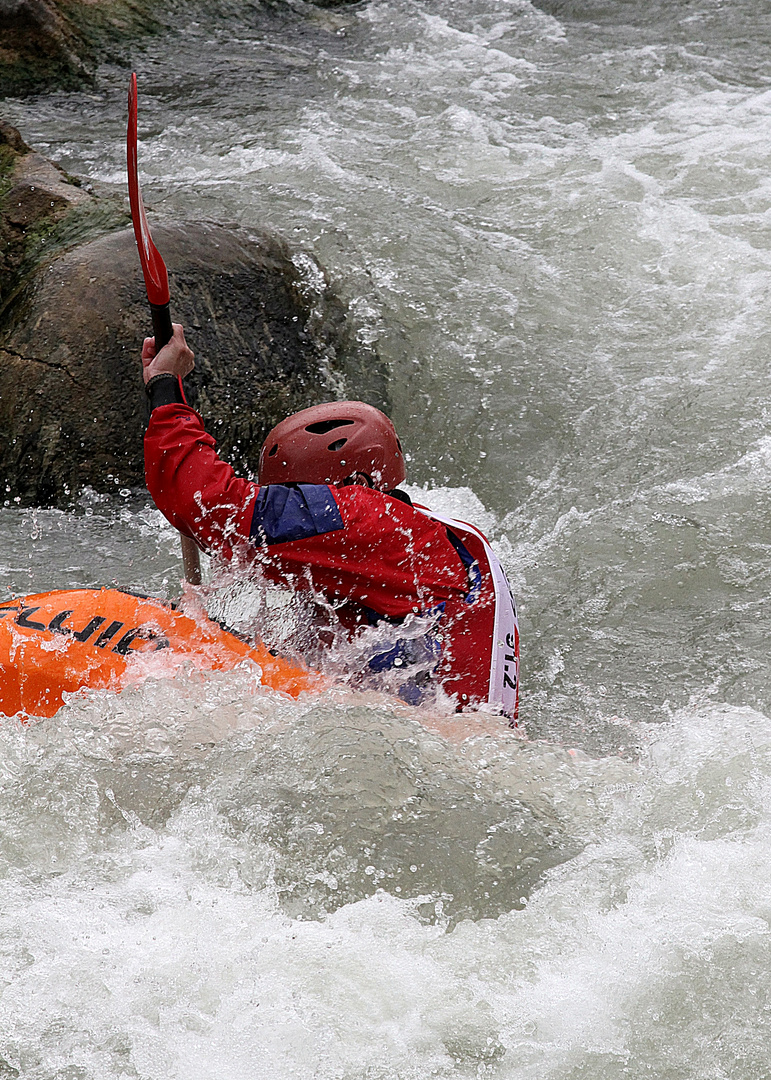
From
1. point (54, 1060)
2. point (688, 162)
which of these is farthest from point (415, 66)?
point (54, 1060)

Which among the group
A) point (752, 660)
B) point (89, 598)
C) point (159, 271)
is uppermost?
point (159, 271)

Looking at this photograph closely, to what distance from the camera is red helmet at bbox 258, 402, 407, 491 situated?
3494mm

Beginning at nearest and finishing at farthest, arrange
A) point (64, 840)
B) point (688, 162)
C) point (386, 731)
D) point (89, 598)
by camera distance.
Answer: point (64, 840) < point (386, 731) < point (89, 598) < point (688, 162)

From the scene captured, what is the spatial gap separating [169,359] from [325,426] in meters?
0.57

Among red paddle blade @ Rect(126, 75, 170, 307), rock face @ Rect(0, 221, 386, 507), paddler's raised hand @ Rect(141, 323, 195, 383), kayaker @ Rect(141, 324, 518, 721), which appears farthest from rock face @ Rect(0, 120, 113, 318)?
kayaker @ Rect(141, 324, 518, 721)

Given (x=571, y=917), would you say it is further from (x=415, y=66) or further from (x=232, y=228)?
(x=415, y=66)

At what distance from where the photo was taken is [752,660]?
13.7 ft

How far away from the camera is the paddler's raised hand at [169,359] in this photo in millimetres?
3305

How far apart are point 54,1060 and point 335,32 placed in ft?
33.8

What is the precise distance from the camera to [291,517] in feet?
10.5

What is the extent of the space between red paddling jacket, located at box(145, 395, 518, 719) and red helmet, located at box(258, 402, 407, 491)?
0.16m

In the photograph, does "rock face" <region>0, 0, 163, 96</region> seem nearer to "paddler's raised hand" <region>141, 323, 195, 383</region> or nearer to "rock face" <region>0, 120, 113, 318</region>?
"rock face" <region>0, 120, 113, 318</region>

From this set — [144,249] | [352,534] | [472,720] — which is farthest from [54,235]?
[472,720]

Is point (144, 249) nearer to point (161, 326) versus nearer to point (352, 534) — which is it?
point (161, 326)
